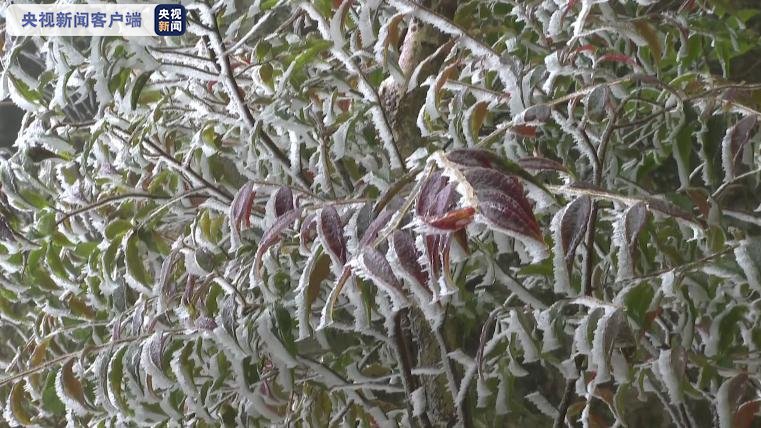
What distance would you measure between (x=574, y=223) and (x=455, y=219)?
164 millimetres

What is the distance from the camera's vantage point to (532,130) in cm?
73

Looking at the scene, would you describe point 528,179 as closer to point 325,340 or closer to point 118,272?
point 325,340

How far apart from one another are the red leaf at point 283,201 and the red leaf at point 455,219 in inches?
11.9

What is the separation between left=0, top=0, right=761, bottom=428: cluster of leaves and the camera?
62 cm

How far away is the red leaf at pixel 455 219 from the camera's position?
38cm

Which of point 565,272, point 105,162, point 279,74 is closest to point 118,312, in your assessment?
point 105,162

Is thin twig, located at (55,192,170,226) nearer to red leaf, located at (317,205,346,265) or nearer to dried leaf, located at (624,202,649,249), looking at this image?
red leaf, located at (317,205,346,265)

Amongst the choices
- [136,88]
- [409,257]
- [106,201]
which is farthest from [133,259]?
[409,257]

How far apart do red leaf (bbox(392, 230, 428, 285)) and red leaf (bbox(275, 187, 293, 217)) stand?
24 cm

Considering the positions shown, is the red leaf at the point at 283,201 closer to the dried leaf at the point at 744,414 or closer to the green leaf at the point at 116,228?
the green leaf at the point at 116,228

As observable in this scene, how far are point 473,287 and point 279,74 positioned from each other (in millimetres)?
399

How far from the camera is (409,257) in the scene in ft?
1.47

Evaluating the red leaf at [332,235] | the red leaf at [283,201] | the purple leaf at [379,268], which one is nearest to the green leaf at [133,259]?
the red leaf at [283,201]

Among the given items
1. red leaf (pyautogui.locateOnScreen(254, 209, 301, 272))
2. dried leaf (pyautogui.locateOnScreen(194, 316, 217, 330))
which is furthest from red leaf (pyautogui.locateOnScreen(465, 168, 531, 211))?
dried leaf (pyautogui.locateOnScreen(194, 316, 217, 330))
